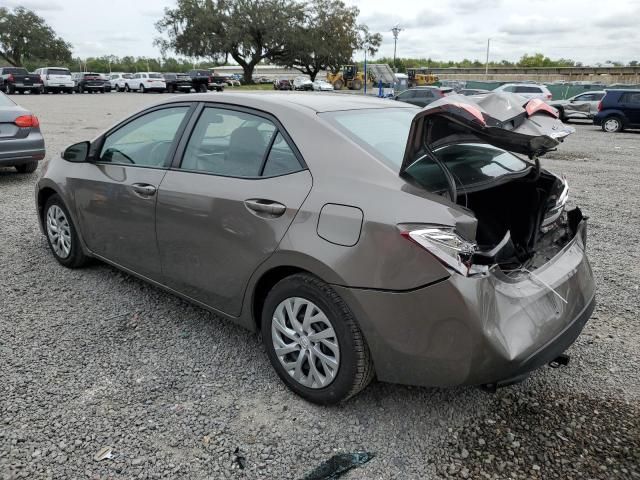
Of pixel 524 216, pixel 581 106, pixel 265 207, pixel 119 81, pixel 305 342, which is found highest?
pixel 119 81

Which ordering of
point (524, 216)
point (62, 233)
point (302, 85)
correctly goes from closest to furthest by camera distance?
point (524, 216), point (62, 233), point (302, 85)

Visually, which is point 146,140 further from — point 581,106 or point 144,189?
point 581,106

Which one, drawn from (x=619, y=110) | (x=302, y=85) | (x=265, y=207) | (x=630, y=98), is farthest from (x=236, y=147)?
(x=302, y=85)

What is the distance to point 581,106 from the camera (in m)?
22.2

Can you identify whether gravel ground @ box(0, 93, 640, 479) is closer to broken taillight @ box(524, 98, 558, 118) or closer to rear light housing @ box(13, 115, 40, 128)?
broken taillight @ box(524, 98, 558, 118)

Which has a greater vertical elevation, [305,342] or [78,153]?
[78,153]

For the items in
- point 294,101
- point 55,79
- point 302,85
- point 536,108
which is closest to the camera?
point 536,108

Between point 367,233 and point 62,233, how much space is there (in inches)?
126

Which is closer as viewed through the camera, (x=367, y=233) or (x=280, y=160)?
(x=367, y=233)

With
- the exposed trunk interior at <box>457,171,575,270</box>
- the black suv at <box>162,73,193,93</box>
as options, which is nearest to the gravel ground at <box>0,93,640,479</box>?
the exposed trunk interior at <box>457,171,575,270</box>

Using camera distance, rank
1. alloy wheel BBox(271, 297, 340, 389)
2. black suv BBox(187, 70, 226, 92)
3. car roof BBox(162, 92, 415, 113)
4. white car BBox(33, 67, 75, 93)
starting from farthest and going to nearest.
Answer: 1. black suv BBox(187, 70, 226, 92)
2. white car BBox(33, 67, 75, 93)
3. car roof BBox(162, 92, 415, 113)
4. alloy wheel BBox(271, 297, 340, 389)

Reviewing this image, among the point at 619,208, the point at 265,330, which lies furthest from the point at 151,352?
the point at 619,208

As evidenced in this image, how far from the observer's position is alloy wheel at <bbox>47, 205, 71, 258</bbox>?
175 inches

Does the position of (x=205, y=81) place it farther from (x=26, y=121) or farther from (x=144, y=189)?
(x=144, y=189)
